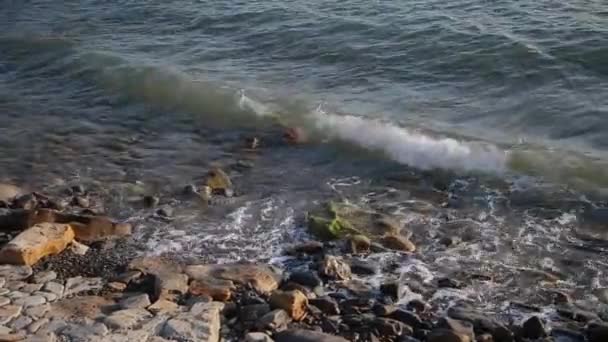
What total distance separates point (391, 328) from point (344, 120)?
9183mm

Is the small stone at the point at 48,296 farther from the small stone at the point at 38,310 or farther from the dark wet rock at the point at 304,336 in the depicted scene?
the dark wet rock at the point at 304,336

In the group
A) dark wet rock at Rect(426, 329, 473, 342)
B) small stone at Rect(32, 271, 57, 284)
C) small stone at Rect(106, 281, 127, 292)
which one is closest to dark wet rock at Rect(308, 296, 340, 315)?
dark wet rock at Rect(426, 329, 473, 342)

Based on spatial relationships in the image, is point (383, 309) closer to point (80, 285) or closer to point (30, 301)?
→ point (80, 285)

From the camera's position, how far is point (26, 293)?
36.0 feet

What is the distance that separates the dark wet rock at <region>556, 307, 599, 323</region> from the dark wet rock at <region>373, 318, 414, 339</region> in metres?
2.19

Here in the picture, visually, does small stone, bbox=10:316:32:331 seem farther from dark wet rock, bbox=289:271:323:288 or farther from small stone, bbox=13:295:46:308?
dark wet rock, bbox=289:271:323:288

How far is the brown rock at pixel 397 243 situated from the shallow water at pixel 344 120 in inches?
13.7

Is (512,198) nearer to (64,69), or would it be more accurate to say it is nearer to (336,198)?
(336,198)

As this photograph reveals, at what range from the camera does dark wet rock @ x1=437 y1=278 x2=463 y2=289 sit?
1180cm

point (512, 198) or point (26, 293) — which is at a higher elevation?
point (26, 293)

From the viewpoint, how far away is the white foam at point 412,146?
16656mm

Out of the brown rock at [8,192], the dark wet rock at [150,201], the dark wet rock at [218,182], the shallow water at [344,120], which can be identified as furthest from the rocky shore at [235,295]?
the dark wet rock at [218,182]

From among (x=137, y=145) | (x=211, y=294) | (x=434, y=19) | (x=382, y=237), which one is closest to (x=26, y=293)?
(x=211, y=294)

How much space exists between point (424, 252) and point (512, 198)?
3033 mm
